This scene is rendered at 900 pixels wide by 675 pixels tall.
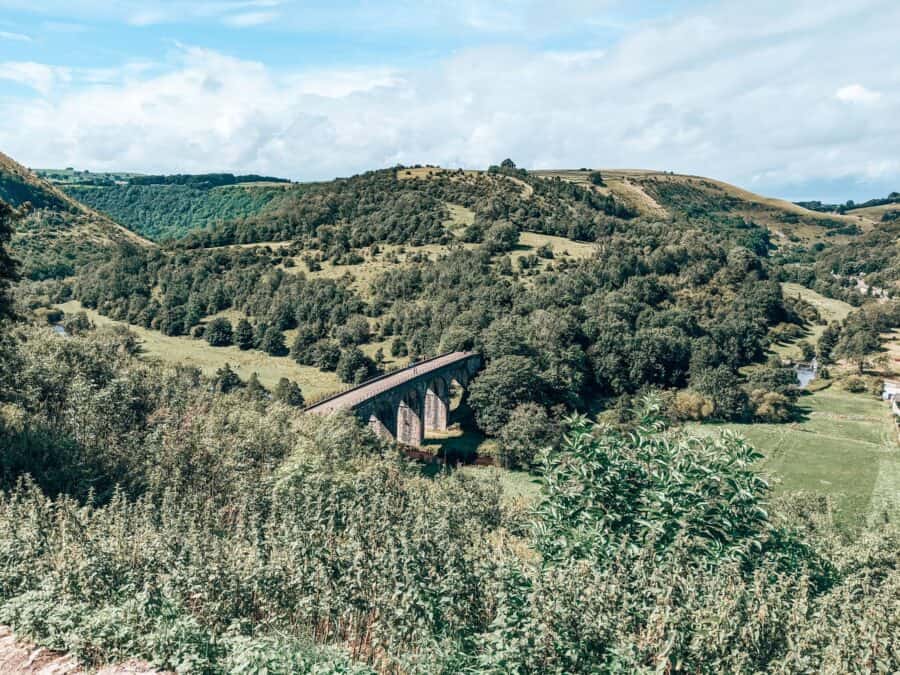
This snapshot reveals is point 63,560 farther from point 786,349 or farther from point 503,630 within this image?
point 786,349

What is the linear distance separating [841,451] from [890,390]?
24.3 meters

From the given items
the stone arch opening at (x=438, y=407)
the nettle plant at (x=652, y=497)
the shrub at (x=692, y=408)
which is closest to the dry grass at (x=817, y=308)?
the shrub at (x=692, y=408)

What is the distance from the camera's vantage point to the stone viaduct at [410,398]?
46594mm

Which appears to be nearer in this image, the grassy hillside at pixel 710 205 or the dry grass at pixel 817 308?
the dry grass at pixel 817 308

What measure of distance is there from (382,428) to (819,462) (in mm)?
37893

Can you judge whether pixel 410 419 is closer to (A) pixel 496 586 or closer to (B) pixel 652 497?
(B) pixel 652 497

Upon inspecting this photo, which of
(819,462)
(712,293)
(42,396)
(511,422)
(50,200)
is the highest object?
(50,200)

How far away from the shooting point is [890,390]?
6894 cm

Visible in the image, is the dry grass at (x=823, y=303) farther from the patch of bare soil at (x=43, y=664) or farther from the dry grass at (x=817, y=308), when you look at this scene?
the patch of bare soil at (x=43, y=664)

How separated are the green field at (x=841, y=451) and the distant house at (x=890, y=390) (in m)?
1.48

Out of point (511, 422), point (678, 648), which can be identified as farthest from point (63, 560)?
point (511, 422)

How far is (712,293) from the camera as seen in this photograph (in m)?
89.4

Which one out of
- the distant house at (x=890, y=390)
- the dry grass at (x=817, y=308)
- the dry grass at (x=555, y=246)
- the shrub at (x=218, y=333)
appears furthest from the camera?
the dry grass at (x=555, y=246)

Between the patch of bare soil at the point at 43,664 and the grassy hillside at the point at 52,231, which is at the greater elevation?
the grassy hillside at the point at 52,231
